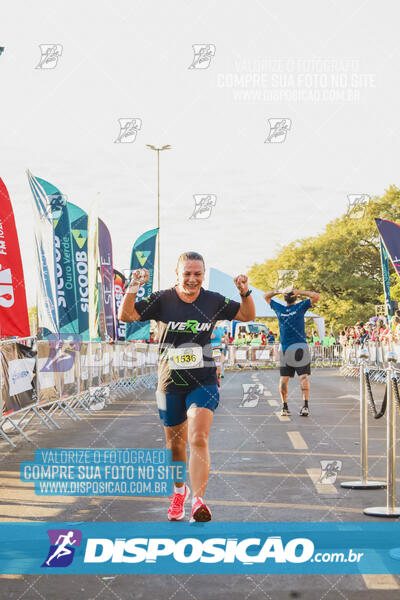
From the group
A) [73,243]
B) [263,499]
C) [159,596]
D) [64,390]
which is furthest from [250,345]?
[159,596]

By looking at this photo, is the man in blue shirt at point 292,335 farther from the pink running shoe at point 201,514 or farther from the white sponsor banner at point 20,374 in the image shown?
the pink running shoe at point 201,514

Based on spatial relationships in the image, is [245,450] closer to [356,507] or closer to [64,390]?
[356,507]

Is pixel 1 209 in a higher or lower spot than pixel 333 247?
lower

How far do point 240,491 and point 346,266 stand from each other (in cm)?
5596

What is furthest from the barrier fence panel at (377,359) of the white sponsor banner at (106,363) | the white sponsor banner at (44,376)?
the white sponsor banner at (44,376)

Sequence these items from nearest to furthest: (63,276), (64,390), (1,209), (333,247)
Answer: (1,209) < (64,390) < (63,276) < (333,247)

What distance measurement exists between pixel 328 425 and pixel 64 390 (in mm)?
4325

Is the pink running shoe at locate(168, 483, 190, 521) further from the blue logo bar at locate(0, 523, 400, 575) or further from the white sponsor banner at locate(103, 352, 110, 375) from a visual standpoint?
the white sponsor banner at locate(103, 352, 110, 375)

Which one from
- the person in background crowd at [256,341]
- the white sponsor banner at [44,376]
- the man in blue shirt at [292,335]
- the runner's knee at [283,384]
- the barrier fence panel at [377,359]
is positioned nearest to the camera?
the white sponsor banner at [44,376]

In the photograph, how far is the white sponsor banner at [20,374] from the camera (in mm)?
9906

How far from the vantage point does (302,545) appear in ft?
15.7

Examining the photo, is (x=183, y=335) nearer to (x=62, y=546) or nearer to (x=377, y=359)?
(x=62, y=546)

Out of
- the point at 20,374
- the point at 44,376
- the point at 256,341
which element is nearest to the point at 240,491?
the point at 20,374

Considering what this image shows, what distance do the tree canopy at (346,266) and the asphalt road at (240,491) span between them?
45.4 meters
